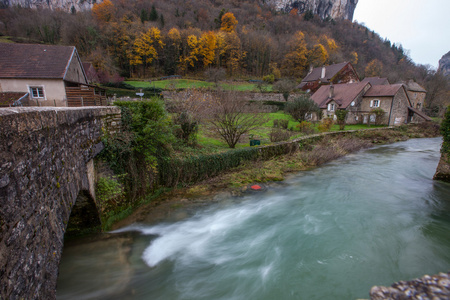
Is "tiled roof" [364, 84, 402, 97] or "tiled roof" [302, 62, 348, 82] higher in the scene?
"tiled roof" [302, 62, 348, 82]

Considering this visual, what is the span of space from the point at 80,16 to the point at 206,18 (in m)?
38.7

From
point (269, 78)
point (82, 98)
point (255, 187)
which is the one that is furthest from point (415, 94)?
point (82, 98)

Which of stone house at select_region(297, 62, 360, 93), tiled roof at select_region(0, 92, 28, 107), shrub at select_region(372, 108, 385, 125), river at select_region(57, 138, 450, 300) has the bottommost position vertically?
river at select_region(57, 138, 450, 300)

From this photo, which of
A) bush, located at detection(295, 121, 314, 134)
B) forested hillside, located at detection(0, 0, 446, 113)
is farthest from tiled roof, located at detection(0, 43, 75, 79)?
bush, located at detection(295, 121, 314, 134)

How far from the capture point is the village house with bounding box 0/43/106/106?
789 inches

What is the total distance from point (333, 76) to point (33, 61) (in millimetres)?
48187

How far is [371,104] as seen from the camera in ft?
102

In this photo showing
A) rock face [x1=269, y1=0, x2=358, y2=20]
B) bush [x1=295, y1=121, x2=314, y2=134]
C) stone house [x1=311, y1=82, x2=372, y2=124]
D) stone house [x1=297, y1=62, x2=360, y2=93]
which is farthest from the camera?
rock face [x1=269, y1=0, x2=358, y2=20]

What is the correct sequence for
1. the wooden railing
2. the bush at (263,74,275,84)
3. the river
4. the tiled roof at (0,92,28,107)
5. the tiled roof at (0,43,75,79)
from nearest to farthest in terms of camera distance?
the river → the tiled roof at (0,92,28,107) → the wooden railing → the tiled roof at (0,43,75,79) → the bush at (263,74,275,84)

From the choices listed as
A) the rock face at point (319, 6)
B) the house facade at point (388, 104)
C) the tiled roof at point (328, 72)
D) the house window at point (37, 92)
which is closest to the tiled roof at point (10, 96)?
the house window at point (37, 92)

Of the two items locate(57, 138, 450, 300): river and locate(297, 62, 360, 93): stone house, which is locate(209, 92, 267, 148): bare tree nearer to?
locate(57, 138, 450, 300): river

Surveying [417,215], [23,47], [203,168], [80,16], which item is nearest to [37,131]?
[203,168]

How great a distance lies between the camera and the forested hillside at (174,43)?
1953 inches

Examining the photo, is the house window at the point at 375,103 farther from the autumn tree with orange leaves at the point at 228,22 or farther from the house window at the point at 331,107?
the autumn tree with orange leaves at the point at 228,22
